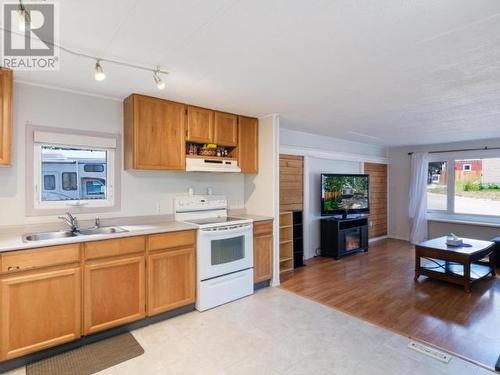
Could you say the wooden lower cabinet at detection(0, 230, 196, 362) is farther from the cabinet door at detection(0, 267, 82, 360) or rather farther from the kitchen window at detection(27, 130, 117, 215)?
the kitchen window at detection(27, 130, 117, 215)

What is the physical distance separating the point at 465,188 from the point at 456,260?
326cm

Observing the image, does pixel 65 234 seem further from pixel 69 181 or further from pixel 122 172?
pixel 122 172

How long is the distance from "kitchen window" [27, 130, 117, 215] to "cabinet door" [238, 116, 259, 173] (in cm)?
157

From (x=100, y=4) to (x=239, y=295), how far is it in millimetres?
3052

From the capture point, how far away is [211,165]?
3498 millimetres

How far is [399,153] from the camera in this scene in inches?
277

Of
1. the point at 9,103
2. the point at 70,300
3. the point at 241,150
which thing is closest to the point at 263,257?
the point at 241,150

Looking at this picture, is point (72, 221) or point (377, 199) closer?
point (72, 221)

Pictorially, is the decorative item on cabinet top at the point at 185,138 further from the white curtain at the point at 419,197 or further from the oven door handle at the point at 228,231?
the white curtain at the point at 419,197

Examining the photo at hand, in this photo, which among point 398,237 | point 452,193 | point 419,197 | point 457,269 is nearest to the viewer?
point 457,269

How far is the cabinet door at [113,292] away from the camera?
96.1 inches

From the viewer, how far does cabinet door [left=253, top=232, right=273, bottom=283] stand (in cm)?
368

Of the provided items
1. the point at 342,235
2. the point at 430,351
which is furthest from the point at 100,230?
the point at 342,235

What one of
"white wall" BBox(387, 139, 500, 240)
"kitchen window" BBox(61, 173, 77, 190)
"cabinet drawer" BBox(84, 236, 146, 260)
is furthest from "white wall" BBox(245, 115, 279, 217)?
"white wall" BBox(387, 139, 500, 240)
